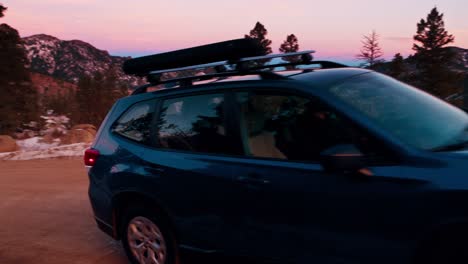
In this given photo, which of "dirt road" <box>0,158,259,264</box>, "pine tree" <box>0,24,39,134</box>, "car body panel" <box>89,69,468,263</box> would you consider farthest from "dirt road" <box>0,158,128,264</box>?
"pine tree" <box>0,24,39,134</box>

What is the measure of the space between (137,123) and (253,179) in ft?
4.91

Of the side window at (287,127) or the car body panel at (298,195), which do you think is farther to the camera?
the side window at (287,127)

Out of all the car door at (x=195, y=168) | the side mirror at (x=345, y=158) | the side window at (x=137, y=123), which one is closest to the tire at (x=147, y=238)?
the car door at (x=195, y=168)

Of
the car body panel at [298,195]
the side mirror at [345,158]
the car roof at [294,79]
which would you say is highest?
the car roof at [294,79]

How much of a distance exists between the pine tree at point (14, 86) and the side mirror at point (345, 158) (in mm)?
34881

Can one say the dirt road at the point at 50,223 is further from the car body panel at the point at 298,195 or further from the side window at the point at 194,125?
the side window at the point at 194,125

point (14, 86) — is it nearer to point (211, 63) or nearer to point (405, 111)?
point (211, 63)

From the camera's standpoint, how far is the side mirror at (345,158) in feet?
9.24

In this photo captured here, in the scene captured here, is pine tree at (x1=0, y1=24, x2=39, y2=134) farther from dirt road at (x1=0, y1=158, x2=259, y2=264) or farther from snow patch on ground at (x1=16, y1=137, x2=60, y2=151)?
dirt road at (x1=0, y1=158, x2=259, y2=264)

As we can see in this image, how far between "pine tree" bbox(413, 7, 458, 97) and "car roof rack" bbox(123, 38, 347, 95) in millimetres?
38053

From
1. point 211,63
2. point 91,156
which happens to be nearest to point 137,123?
point 91,156

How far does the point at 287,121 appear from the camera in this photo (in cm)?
348

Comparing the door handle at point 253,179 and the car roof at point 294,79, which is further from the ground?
the car roof at point 294,79

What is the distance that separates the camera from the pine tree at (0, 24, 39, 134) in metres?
34.1
